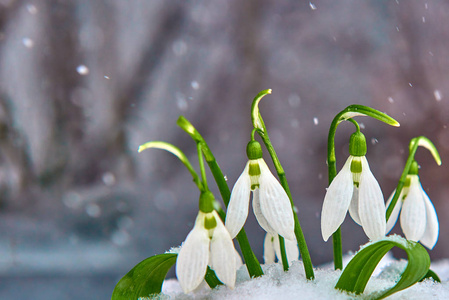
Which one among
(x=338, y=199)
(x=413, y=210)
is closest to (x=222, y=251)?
(x=338, y=199)

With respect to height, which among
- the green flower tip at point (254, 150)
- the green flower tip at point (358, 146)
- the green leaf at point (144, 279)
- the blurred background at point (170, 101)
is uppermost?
the blurred background at point (170, 101)

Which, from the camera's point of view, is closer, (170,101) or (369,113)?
(369,113)

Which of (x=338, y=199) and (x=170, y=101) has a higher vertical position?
(x=170, y=101)

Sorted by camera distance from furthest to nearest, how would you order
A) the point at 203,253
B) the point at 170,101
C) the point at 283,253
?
1. the point at 170,101
2. the point at 283,253
3. the point at 203,253

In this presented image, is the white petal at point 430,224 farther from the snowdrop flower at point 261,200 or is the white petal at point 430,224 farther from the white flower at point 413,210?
the snowdrop flower at point 261,200

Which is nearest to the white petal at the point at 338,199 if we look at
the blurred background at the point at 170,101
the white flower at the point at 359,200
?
the white flower at the point at 359,200

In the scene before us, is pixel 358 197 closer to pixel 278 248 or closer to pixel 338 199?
pixel 338 199

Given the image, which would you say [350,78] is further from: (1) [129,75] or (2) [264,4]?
(1) [129,75]
